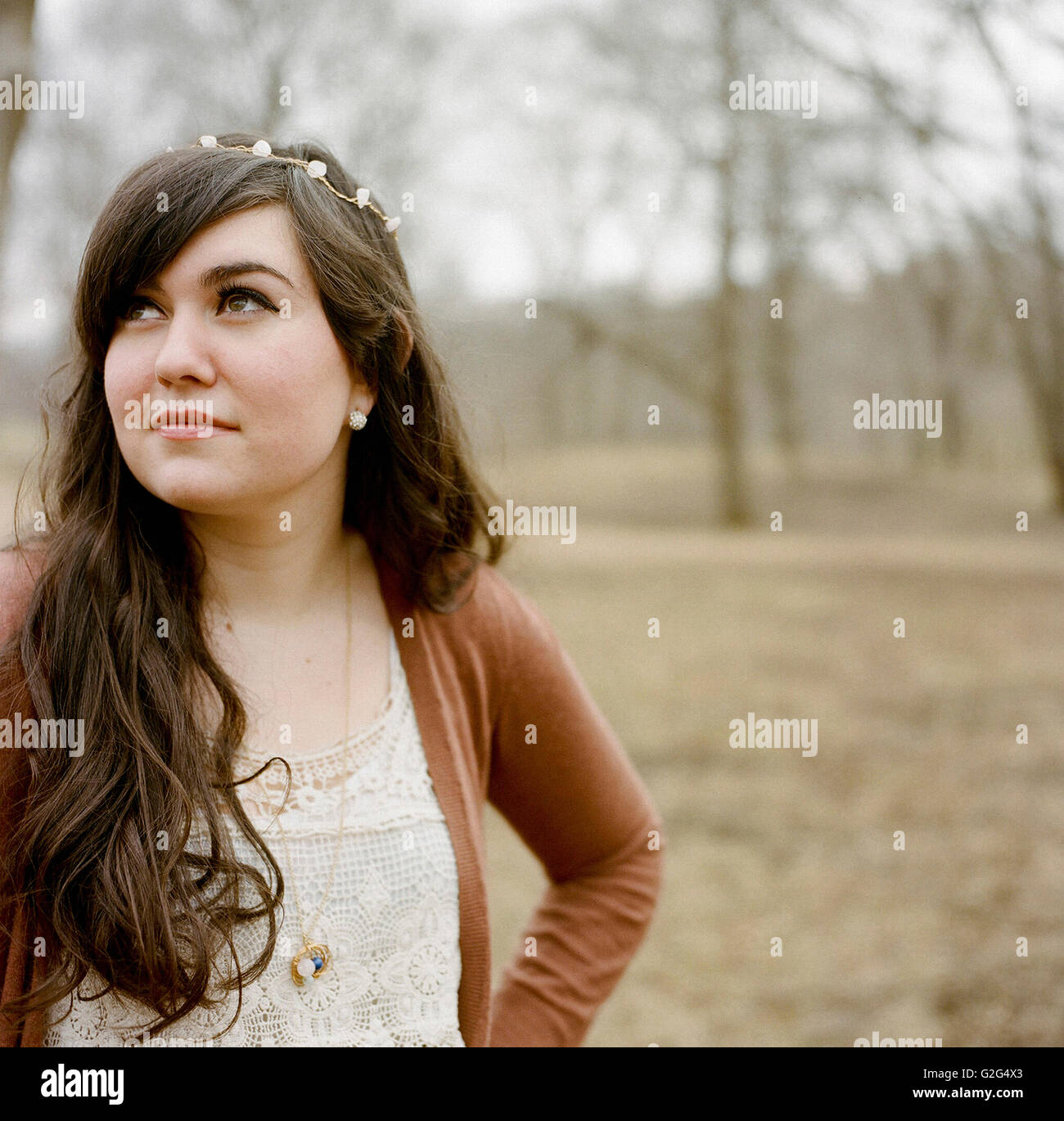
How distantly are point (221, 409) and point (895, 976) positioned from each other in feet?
10.3

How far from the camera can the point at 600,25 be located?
9859 millimetres

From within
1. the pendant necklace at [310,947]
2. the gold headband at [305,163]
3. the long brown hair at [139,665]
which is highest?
the gold headband at [305,163]

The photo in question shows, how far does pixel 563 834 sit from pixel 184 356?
3.23 ft

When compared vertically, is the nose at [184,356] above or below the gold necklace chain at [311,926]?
above

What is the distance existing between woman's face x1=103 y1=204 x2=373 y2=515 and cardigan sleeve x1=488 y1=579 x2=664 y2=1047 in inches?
20.4

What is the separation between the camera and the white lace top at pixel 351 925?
126 cm

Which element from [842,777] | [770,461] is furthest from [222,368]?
[770,461]

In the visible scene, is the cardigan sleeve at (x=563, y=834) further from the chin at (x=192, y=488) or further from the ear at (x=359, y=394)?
the chin at (x=192, y=488)

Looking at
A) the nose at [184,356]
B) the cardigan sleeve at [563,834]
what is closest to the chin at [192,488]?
the nose at [184,356]

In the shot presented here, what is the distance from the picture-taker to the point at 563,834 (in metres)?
1.73

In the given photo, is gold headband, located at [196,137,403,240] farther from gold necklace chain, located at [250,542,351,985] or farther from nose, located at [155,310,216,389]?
gold necklace chain, located at [250,542,351,985]

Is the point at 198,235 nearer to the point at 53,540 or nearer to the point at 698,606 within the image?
the point at 53,540
